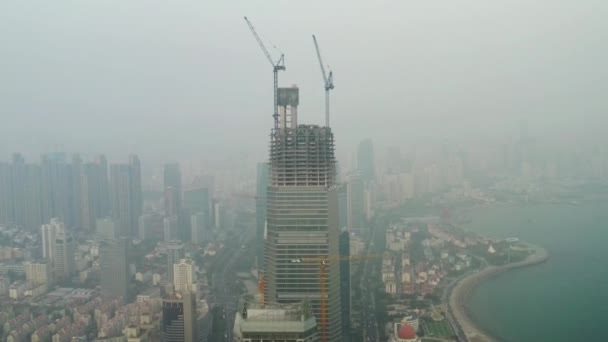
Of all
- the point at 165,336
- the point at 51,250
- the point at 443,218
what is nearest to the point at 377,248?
the point at 443,218

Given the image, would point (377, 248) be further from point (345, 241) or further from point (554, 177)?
point (554, 177)

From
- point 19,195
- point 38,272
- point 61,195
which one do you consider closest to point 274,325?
point 38,272

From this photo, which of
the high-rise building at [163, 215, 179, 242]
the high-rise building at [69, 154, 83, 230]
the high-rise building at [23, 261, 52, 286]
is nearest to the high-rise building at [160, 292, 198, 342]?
the high-rise building at [23, 261, 52, 286]

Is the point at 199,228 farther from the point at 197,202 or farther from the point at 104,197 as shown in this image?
the point at 104,197

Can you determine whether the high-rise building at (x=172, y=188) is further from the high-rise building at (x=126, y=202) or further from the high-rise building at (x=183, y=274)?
the high-rise building at (x=183, y=274)

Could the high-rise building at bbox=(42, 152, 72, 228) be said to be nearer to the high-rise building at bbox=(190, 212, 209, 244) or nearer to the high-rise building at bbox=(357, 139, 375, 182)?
the high-rise building at bbox=(190, 212, 209, 244)

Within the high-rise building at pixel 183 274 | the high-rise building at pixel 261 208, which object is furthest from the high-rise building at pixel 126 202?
the high-rise building at pixel 261 208
